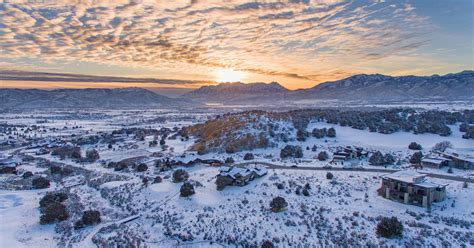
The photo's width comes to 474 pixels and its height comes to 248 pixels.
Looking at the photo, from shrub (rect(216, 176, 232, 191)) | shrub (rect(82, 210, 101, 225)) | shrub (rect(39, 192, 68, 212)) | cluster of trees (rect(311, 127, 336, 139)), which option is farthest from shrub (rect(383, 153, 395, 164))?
shrub (rect(39, 192, 68, 212))

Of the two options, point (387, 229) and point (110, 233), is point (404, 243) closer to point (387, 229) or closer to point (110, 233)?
point (387, 229)

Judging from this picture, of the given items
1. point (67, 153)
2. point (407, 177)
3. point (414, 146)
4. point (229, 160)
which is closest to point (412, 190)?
point (407, 177)

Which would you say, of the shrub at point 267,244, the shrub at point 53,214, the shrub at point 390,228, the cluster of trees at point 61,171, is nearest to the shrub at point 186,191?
the shrub at point 53,214

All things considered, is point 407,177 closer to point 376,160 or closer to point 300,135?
point 376,160

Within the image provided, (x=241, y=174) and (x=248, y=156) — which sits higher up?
(x=241, y=174)

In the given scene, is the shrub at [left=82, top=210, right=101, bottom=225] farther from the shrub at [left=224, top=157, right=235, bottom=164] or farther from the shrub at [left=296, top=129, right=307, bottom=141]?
the shrub at [left=296, top=129, right=307, bottom=141]

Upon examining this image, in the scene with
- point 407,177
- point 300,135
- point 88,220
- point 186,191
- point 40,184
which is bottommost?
point 40,184

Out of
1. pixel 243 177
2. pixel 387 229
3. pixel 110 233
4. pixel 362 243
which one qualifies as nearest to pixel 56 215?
pixel 110 233
